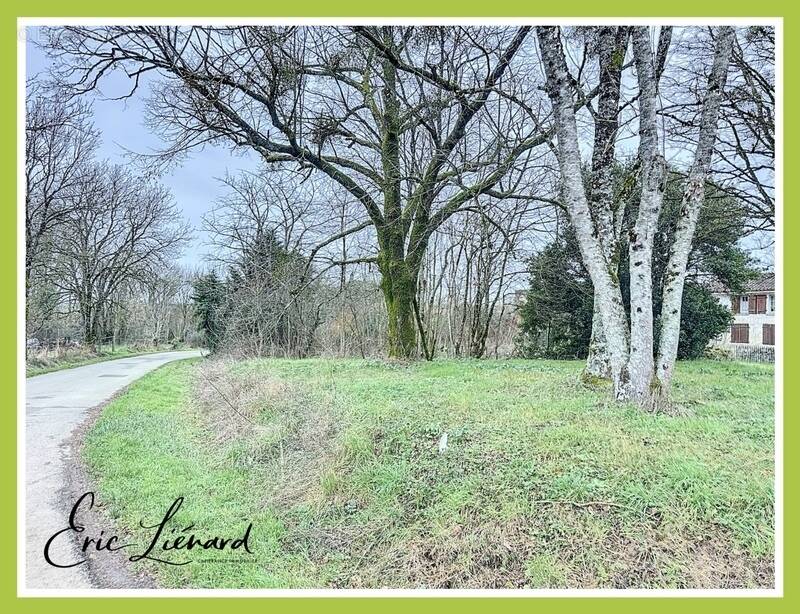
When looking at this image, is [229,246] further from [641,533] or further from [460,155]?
[641,533]

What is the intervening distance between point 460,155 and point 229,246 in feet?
11.9

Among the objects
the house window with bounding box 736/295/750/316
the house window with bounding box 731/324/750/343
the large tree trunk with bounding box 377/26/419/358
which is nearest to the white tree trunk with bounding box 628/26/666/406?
the house window with bounding box 736/295/750/316

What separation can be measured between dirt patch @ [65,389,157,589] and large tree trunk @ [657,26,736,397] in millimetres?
3330

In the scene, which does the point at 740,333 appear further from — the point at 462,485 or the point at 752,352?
the point at 462,485

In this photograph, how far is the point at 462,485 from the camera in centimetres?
221

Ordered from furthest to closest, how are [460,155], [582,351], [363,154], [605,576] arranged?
[582,351] < [363,154] < [460,155] < [605,576]

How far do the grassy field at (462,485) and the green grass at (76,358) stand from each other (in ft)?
1.90

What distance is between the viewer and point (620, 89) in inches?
144

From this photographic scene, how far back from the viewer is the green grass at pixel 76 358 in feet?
9.64

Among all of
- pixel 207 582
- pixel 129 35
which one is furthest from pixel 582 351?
pixel 129 35

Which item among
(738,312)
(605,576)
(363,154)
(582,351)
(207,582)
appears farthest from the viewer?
(582,351)

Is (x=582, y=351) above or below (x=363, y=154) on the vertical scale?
below

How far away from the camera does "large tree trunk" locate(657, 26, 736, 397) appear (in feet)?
9.85

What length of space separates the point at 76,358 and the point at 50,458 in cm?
178
